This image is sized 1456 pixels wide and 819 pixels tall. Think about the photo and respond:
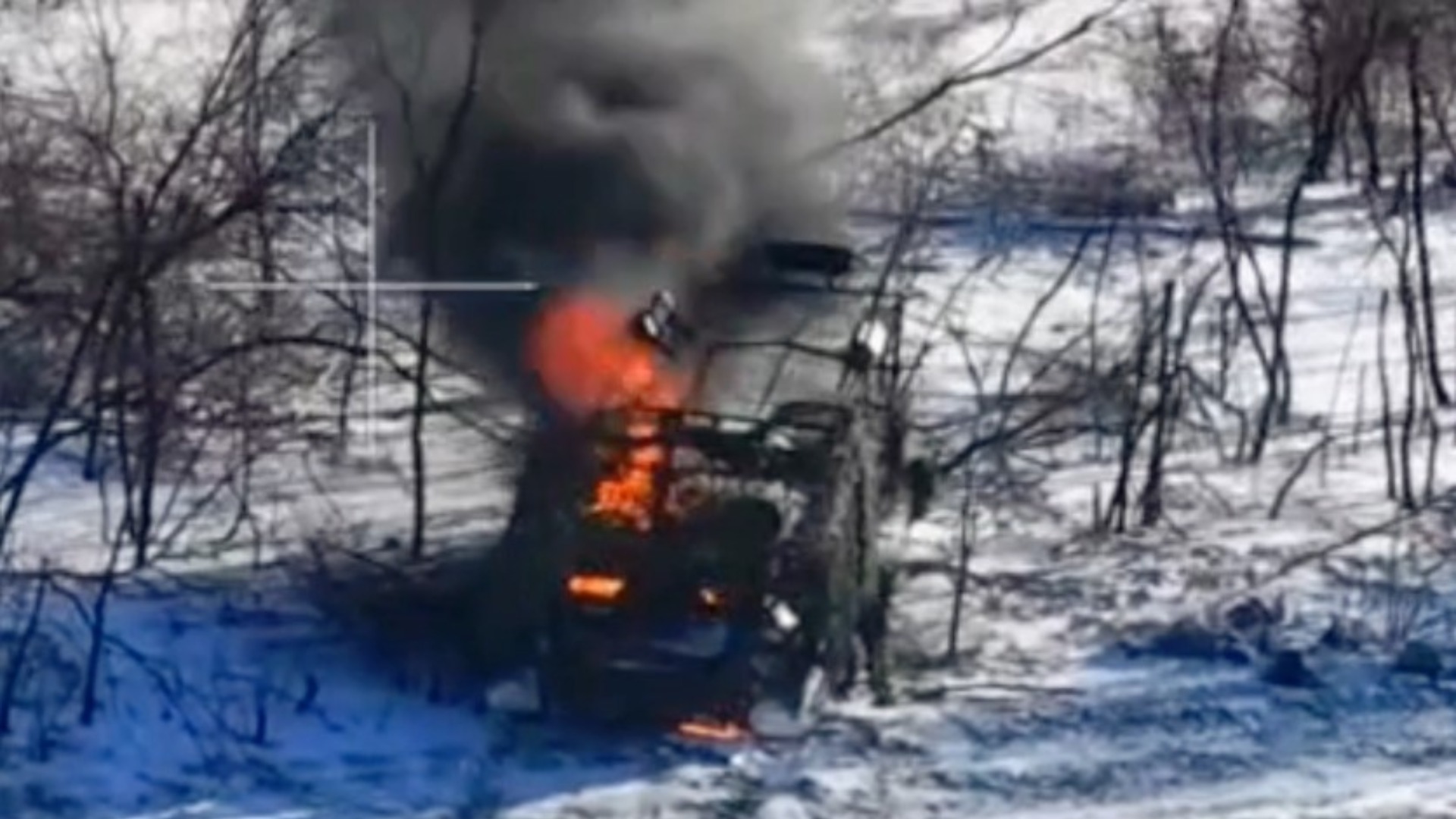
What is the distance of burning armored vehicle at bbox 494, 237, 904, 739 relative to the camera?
12.2 meters

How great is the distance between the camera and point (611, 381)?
13.5 meters

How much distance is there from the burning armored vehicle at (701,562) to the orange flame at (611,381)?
1 centimetres

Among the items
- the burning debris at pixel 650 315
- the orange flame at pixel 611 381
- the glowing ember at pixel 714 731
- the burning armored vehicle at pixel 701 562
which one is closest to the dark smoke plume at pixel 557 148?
the burning debris at pixel 650 315

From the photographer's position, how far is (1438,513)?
48.0ft

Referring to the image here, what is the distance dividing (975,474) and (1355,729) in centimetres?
258

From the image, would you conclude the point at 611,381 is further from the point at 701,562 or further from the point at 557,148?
the point at 557,148

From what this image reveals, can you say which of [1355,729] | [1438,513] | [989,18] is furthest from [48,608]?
[989,18]

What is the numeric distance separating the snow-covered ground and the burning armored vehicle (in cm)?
18

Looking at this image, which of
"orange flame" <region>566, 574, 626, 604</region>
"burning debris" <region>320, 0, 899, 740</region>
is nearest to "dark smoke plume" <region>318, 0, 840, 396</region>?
"burning debris" <region>320, 0, 899, 740</region>

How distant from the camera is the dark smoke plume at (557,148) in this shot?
15023mm
